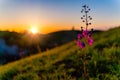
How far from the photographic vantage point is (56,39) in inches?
1375

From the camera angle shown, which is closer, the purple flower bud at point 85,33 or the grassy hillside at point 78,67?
the purple flower bud at point 85,33

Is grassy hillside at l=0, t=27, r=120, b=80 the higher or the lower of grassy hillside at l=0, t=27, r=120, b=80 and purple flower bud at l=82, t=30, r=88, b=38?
the lower

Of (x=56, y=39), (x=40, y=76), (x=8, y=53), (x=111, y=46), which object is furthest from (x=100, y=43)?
(x=56, y=39)

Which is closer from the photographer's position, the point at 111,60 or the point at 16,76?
the point at 111,60

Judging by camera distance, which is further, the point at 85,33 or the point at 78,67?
the point at 78,67

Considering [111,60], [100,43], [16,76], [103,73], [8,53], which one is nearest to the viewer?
[103,73]

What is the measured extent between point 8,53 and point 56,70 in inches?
825

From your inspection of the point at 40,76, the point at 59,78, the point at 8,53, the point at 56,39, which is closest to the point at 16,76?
the point at 40,76

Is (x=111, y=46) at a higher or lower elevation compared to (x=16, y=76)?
higher

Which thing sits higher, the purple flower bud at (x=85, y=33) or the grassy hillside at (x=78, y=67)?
the purple flower bud at (x=85, y=33)

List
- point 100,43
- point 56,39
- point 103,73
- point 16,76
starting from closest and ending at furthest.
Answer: point 103,73 < point 16,76 < point 100,43 < point 56,39

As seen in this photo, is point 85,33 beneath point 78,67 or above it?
above

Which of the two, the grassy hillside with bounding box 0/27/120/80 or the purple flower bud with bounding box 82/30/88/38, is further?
the grassy hillside with bounding box 0/27/120/80

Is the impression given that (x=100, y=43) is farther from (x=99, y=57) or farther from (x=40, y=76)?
(x=40, y=76)
